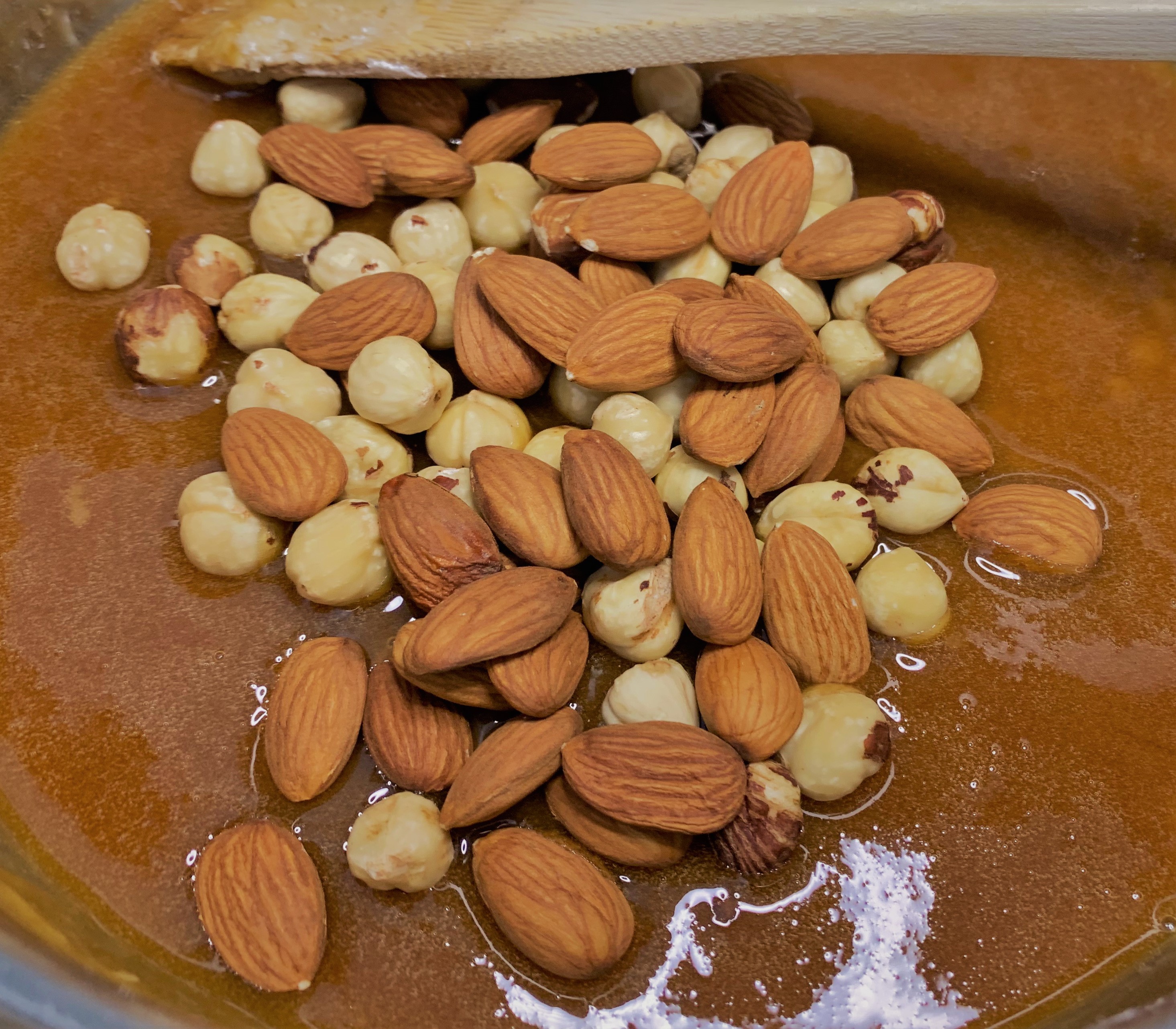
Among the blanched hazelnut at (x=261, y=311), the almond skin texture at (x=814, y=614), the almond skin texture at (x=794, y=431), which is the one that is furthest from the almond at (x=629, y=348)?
the blanched hazelnut at (x=261, y=311)

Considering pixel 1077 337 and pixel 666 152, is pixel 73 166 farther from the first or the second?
pixel 1077 337

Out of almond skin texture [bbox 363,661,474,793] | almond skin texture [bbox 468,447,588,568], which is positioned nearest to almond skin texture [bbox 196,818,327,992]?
almond skin texture [bbox 363,661,474,793]

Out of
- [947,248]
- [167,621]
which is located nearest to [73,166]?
[167,621]

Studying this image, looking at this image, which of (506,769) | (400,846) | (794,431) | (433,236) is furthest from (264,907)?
(433,236)

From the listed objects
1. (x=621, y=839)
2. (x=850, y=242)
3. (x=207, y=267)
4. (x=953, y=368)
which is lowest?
(x=621, y=839)

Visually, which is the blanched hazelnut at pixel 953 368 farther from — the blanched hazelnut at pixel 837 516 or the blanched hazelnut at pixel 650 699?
the blanched hazelnut at pixel 650 699

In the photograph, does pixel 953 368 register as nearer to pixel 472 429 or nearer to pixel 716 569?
pixel 716 569
